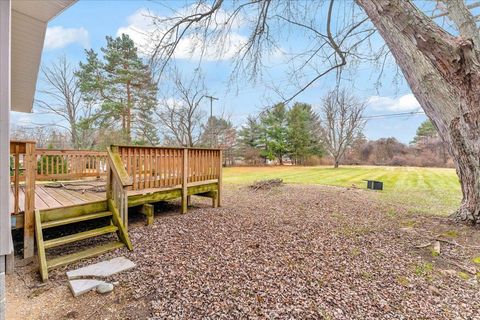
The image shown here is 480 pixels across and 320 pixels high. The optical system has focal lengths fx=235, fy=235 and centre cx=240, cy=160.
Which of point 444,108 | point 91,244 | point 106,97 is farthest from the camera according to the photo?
point 106,97

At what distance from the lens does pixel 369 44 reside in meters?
6.29

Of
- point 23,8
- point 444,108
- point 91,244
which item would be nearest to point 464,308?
point 444,108

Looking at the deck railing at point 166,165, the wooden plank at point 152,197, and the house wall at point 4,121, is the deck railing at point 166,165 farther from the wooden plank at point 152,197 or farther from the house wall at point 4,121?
the house wall at point 4,121

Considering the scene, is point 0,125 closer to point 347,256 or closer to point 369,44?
point 347,256

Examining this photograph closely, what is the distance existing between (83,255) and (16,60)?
382 cm

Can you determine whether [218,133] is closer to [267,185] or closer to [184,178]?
[267,185]

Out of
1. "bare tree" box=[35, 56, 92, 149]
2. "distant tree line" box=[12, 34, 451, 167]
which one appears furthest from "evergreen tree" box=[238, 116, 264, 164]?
"bare tree" box=[35, 56, 92, 149]

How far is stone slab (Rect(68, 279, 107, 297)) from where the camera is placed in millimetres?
2325

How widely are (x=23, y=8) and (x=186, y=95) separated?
48.4 feet

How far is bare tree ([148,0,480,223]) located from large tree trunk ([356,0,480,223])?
1 centimetres

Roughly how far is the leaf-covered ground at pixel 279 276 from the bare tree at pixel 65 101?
50.0 ft

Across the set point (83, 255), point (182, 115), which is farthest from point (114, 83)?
point (83, 255)

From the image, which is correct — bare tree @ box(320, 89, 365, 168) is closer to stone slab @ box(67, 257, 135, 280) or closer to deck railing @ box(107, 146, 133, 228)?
deck railing @ box(107, 146, 133, 228)

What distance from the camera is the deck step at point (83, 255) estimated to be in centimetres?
279
